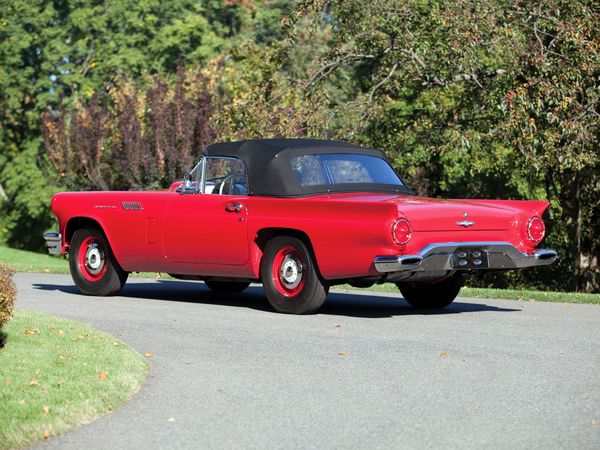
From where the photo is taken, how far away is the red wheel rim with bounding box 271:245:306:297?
40.6 ft

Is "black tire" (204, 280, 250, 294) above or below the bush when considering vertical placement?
below

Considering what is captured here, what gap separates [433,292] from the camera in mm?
13695

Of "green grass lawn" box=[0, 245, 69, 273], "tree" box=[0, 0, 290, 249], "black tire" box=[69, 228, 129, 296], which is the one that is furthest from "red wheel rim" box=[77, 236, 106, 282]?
"tree" box=[0, 0, 290, 249]

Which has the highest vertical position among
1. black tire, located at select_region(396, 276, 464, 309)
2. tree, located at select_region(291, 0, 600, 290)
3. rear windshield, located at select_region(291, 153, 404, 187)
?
tree, located at select_region(291, 0, 600, 290)

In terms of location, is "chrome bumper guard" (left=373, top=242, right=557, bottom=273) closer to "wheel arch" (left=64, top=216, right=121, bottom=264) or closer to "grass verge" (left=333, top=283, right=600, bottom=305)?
"grass verge" (left=333, top=283, right=600, bottom=305)

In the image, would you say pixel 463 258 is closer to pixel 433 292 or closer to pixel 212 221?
pixel 433 292

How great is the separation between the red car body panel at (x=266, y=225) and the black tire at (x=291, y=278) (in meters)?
0.18

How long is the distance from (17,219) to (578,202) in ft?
111

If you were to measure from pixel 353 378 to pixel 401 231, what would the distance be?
3.16 metres

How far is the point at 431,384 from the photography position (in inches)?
324

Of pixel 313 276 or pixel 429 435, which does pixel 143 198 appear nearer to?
pixel 313 276

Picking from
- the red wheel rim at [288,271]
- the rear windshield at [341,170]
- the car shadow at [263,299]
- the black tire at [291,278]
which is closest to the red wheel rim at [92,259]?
the car shadow at [263,299]

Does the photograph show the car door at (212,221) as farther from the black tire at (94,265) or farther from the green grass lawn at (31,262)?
the green grass lawn at (31,262)

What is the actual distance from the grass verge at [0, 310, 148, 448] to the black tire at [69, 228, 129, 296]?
150 inches
